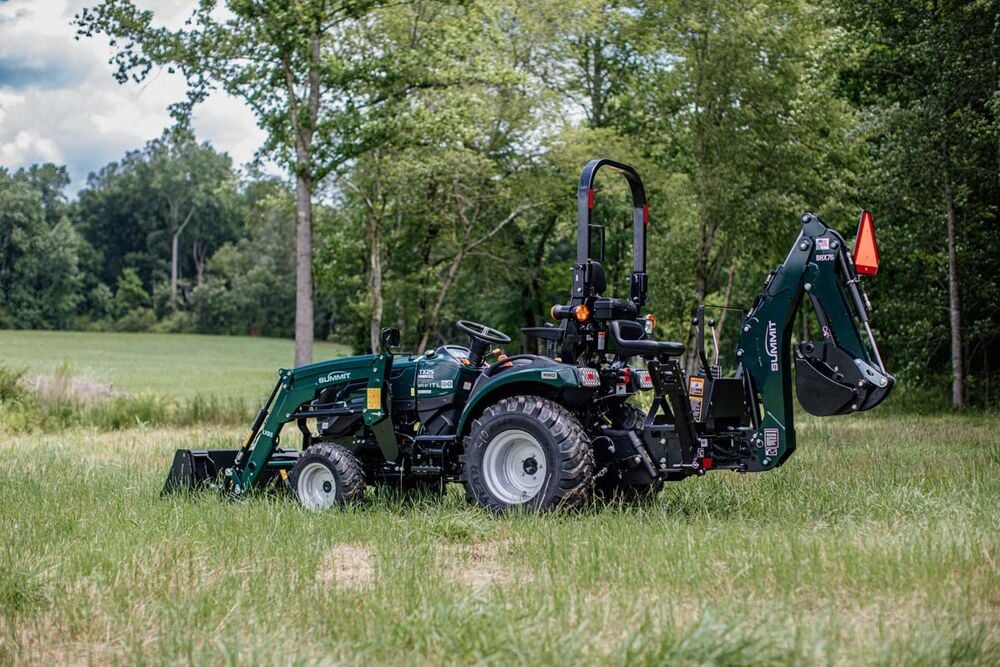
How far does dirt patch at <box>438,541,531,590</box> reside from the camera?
230 inches

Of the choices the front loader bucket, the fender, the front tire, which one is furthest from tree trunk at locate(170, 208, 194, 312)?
the front tire

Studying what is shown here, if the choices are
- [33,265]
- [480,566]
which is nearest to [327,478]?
[480,566]

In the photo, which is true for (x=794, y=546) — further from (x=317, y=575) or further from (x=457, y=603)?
(x=317, y=575)

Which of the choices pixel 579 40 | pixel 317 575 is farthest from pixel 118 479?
pixel 579 40

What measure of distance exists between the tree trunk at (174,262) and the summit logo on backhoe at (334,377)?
73753 millimetres

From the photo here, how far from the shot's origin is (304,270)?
66.4 ft

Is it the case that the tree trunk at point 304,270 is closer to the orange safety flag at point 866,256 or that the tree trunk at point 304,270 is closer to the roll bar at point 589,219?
the roll bar at point 589,219

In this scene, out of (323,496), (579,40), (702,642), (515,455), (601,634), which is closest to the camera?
(702,642)

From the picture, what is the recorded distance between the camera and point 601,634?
4672 mm

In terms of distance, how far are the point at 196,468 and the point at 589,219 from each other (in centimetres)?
395

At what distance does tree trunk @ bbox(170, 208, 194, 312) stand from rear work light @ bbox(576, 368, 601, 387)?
75564 mm

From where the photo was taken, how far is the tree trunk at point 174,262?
80.8 meters

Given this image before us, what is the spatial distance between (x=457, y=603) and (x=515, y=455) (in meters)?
3.00

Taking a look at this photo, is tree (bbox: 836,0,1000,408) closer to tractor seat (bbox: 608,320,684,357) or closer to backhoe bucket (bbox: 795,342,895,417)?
backhoe bucket (bbox: 795,342,895,417)
